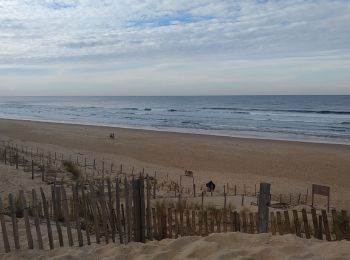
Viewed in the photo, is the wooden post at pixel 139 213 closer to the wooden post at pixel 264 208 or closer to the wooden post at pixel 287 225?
the wooden post at pixel 264 208

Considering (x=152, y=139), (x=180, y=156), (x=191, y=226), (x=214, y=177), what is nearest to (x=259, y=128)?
(x=152, y=139)

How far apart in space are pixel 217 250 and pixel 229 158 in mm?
18801

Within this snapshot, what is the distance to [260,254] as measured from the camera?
4145mm

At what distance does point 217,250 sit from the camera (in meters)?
4.44

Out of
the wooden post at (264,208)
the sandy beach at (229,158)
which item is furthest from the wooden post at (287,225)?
the sandy beach at (229,158)

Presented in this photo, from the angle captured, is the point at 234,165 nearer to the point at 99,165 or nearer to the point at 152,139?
the point at 99,165

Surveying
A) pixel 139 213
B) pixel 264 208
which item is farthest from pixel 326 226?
pixel 139 213

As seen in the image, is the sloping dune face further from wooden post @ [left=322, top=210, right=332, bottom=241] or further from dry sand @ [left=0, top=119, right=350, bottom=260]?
wooden post @ [left=322, top=210, right=332, bottom=241]

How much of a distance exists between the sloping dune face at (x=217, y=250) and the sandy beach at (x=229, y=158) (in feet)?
19.2

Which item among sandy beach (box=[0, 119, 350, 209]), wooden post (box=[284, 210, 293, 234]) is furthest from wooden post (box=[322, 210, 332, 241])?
sandy beach (box=[0, 119, 350, 209])

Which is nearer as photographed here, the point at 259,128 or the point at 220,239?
the point at 220,239

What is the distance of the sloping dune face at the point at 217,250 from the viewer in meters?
4.09

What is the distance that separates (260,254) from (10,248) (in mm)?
3438

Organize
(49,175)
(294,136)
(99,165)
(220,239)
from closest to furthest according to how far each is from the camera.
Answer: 1. (220,239)
2. (49,175)
3. (99,165)
4. (294,136)
